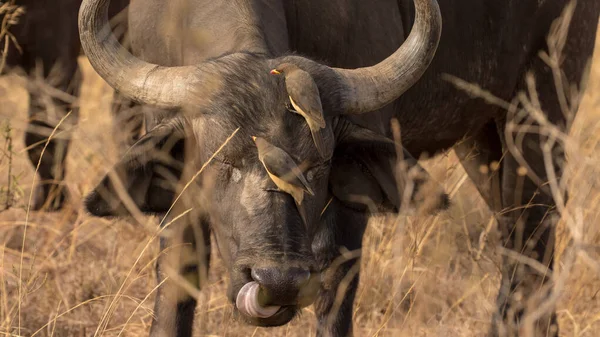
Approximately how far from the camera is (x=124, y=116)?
5430 mm

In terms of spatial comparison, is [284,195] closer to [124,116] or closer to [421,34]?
[421,34]

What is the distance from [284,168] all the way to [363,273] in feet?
7.49

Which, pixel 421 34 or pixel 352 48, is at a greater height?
pixel 421 34

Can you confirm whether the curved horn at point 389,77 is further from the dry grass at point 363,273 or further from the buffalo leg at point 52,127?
the buffalo leg at point 52,127

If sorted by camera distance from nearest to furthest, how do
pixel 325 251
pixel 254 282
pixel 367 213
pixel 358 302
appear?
pixel 254 282
pixel 367 213
pixel 325 251
pixel 358 302

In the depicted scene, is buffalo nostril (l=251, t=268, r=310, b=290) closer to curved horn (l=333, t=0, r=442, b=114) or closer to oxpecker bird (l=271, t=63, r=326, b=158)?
oxpecker bird (l=271, t=63, r=326, b=158)

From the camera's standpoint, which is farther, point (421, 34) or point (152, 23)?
point (152, 23)

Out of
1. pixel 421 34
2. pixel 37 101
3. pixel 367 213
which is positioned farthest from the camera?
pixel 37 101

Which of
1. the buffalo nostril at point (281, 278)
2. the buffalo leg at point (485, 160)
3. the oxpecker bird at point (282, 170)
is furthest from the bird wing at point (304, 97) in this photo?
the buffalo leg at point (485, 160)

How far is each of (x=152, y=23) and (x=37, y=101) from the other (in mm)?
2439

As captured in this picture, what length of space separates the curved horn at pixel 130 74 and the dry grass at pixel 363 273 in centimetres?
118

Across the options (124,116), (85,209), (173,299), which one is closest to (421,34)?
(85,209)

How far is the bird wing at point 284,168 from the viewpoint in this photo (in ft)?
10.7

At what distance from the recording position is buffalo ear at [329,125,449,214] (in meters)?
3.73
